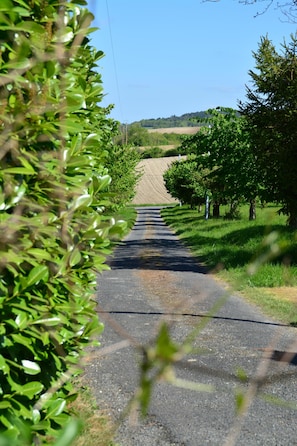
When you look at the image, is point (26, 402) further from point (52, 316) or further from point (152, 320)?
point (152, 320)

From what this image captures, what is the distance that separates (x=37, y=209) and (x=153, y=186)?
12254 cm

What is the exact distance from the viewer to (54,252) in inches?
115

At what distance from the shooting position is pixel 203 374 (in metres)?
2.80

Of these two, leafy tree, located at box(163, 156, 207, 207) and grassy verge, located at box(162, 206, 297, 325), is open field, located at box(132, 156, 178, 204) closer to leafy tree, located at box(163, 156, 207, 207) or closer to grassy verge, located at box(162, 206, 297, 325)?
leafy tree, located at box(163, 156, 207, 207)

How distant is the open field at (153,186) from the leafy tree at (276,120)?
99.4 m

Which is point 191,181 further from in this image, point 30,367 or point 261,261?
point 261,261

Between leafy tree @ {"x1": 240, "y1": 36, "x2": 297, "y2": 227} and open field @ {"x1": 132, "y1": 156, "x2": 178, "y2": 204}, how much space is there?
99.4 m

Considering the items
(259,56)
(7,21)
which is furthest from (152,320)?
(259,56)

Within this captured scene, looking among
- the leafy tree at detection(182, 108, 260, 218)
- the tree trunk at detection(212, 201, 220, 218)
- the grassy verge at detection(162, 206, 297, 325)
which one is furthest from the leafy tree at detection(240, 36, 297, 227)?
the tree trunk at detection(212, 201, 220, 218)

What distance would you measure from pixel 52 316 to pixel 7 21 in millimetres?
1257

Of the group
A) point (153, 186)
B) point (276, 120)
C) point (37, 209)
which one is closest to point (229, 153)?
point (276, 120)

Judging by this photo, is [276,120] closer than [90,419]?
A: No

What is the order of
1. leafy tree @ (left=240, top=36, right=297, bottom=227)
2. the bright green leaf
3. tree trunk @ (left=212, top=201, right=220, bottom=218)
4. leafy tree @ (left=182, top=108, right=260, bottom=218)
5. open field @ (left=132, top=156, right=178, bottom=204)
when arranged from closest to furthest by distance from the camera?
the bright green leaf → leafy tree @ (left=240, top=36, right=297, bottom=227) → leafy tree @ (left=182, top=108, right=260, bottom=218) → tree trunk @ (left=212, top=201, right=220, bottom=218) → open field @ (left=132, top=156, right=178, bottom=204)

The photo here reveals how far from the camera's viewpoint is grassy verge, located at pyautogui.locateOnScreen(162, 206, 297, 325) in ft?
2.82
